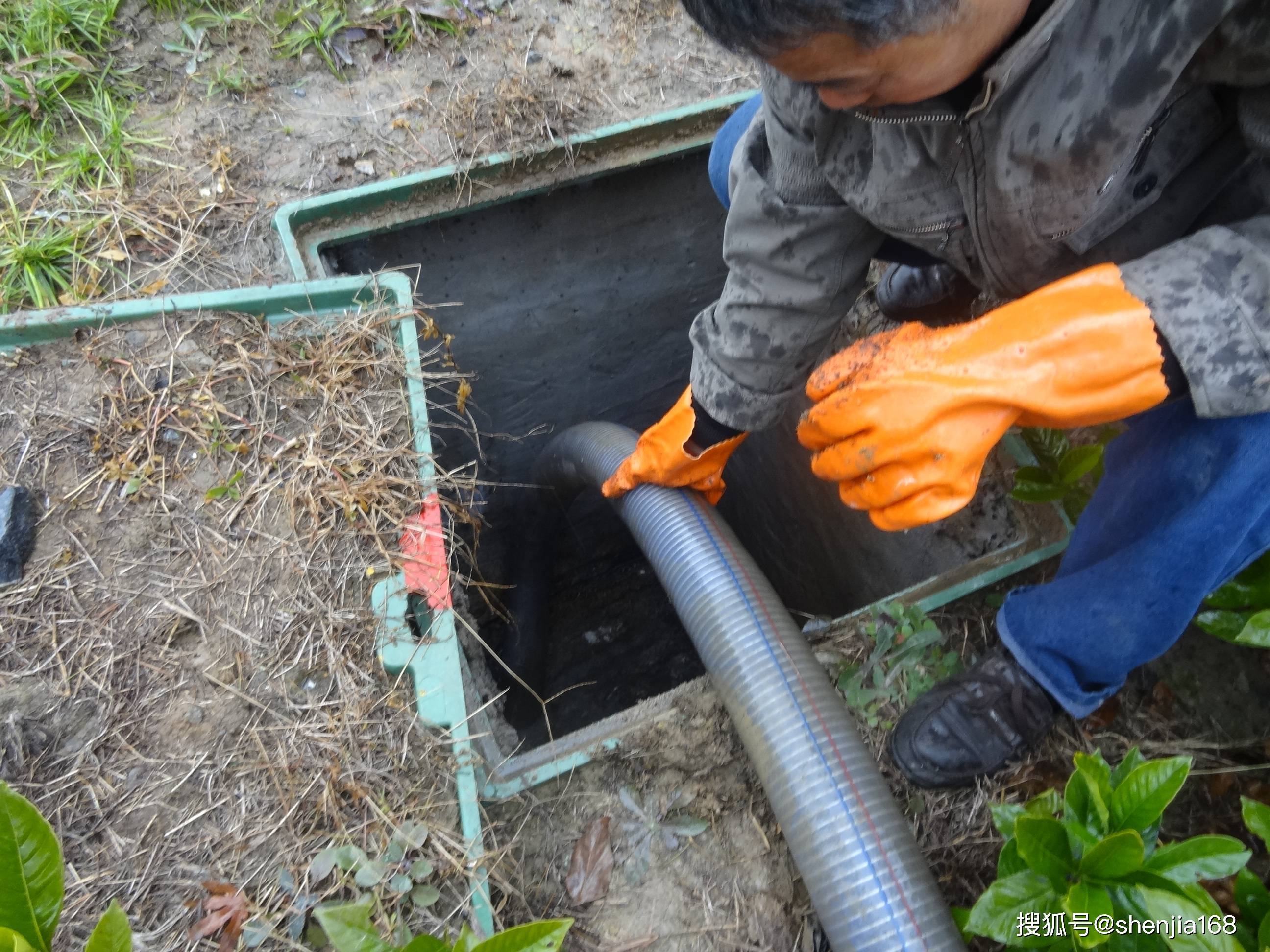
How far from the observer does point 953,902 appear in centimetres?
133

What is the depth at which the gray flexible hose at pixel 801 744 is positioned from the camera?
1.16 m

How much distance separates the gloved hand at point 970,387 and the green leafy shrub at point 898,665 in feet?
1.38

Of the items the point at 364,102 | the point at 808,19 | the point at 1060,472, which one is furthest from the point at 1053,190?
the point at 364,102

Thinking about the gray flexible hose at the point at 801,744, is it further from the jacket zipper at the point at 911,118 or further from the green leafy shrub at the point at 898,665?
the jacket zipper at the point at 911,118

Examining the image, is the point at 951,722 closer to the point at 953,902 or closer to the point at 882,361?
the point at 953,902

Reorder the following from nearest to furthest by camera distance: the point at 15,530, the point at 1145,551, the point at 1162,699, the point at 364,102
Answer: the point at 1145,551 < the point at 15,530 < the point at 1162,699 < the point at 364,102

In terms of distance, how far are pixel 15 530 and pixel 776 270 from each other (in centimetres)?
146

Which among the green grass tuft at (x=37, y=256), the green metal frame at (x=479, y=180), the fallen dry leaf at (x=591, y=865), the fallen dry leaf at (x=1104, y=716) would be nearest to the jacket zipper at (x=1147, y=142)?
the fallen dry leaf at (x=1104, y=716)

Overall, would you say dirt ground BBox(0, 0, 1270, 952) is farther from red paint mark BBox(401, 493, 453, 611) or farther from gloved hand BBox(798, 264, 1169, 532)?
gloved hand BBox(798, 264, 1169, 532)

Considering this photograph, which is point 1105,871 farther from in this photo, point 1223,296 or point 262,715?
point 262,715

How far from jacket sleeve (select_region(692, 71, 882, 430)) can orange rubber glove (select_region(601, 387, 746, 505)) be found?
7 centimetres

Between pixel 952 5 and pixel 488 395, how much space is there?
185 centimetres

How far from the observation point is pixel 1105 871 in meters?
1.00

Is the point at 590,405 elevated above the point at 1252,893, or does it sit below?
below
